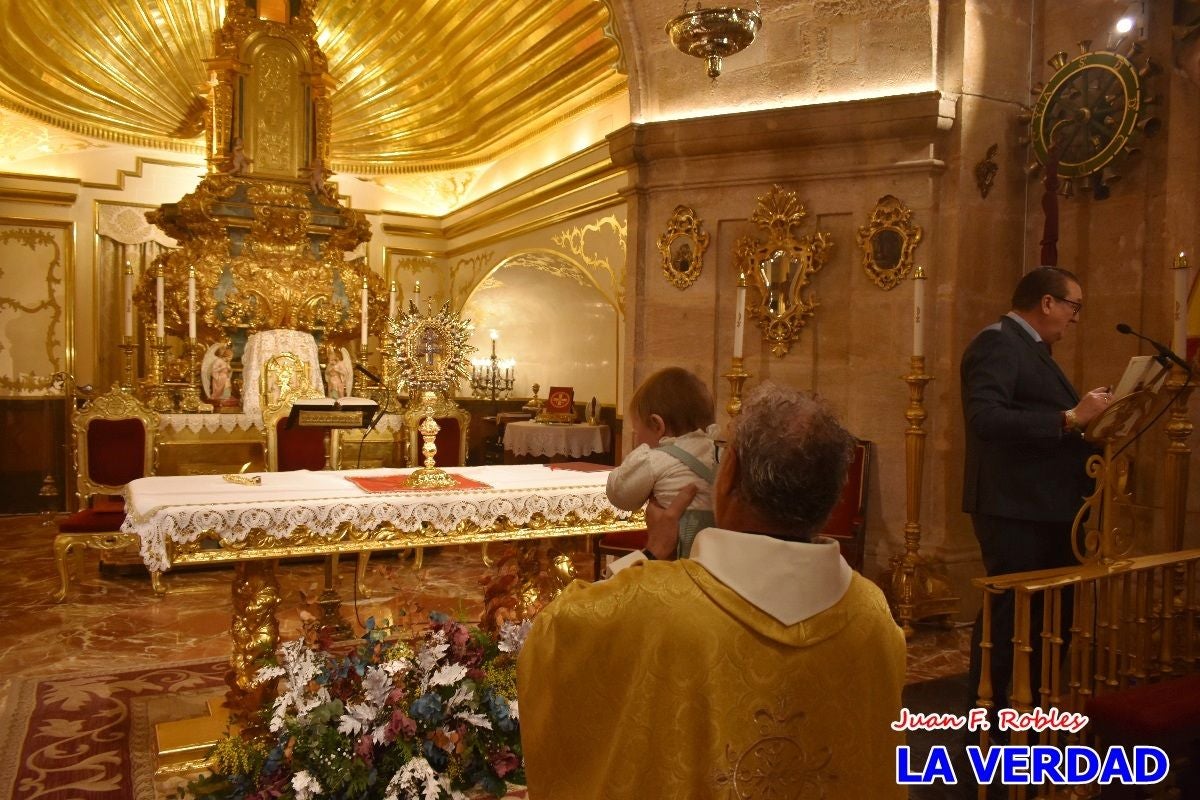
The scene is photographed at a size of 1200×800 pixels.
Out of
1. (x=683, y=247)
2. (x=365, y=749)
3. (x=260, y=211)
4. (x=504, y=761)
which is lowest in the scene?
(x=504, y=761)

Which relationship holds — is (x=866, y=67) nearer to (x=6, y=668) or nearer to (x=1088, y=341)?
(x=1088, y=341)

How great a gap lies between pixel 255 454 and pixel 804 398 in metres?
6.67

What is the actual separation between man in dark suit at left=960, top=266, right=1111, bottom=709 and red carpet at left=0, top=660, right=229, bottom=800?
117 inches

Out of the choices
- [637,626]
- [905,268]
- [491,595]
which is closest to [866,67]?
[905,268]

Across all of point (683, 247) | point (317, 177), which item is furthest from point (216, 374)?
point (683, 247)

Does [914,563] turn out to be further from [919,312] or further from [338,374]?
[338,374]

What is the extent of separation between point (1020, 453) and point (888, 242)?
2521 millimetres

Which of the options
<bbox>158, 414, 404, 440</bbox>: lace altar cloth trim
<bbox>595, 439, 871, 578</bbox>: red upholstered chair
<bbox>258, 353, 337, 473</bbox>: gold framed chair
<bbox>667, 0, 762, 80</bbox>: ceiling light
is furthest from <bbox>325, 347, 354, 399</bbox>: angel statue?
<bbox>667, 0, 762, 80</bbox>: ceiling light

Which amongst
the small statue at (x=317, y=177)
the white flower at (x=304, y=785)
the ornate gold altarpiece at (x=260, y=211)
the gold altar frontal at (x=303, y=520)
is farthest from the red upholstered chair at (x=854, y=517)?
the small statue at (x=317, y=177)

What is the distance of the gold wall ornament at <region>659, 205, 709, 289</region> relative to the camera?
5938 mm

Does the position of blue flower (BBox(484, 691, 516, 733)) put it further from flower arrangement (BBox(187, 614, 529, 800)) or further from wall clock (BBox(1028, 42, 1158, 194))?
wall clock (BBox(1028, 42, 1158, 194))

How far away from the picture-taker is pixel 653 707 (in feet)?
4.66

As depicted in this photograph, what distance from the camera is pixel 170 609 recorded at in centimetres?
548

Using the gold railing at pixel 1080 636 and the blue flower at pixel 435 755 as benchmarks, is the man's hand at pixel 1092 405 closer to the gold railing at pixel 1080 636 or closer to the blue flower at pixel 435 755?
the gold railing at pixel 1080 636
